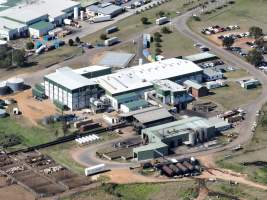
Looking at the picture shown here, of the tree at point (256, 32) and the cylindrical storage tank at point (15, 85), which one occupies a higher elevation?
the tree at point (256, 32)

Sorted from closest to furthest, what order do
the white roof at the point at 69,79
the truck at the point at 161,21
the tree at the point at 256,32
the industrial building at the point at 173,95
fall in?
Result: the industrial building at the point at 173,95
the white roof at the point at 69,79
the tree at the point at 256,32
the truck at the point at 161,21

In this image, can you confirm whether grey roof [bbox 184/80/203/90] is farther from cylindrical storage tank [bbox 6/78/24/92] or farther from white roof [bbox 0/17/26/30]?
white roof [bbox 0/17/26/30]

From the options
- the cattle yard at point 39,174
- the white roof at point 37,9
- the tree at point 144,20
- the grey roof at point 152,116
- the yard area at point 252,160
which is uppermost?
the yard area at point 252,160

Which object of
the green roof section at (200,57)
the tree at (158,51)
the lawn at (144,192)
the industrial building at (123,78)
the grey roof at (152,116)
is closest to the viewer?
the lawn at (144,192)

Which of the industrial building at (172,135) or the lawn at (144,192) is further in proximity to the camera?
the industrial building at (172,135)

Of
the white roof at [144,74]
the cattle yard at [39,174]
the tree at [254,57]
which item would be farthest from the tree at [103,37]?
the cattle yard at [39,174]

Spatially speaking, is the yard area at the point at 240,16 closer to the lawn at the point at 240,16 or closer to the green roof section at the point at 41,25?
the lawn at the point at 240,16

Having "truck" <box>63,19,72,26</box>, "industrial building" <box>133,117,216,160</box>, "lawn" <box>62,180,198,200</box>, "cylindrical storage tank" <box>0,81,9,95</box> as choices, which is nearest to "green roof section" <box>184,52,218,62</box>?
"industrial building" <box>133,117,216,160</box>

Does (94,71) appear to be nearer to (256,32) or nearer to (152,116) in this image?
(152,116)
